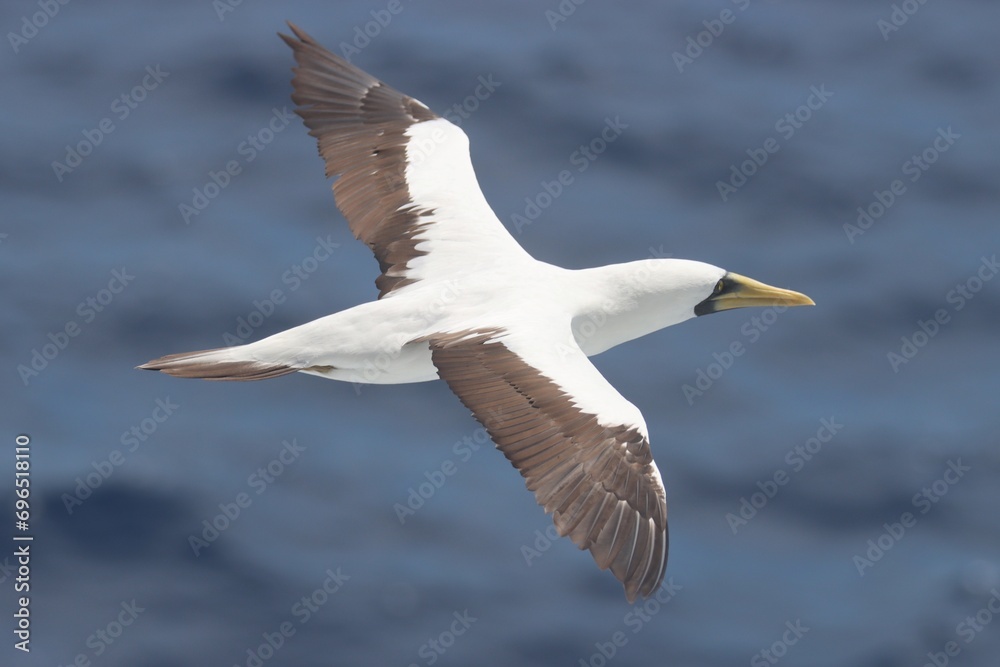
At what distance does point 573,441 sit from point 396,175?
4146 millimetres

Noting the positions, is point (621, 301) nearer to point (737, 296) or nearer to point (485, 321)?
point (737, 296)

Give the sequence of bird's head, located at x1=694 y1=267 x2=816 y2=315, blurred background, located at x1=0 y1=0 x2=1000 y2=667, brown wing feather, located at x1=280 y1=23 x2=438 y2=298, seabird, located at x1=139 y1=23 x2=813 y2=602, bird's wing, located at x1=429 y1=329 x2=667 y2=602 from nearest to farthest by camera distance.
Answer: bird's wing, located at x1=429 y1=329 x2=667 y2=602 → seabird, located at x1=139 y1=23 x2=813 y2=602 → bird's head, located at x1=694 y1=267 x2=816 y2=315 → brown wing feather, located at x1=280 y1=23 x2=438 y2=298 → blurred background, located at x1=0 y1=0 x2=1000 y2=667

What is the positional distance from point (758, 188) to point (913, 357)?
2.75 m

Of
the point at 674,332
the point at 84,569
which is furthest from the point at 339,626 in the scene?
the point at 674,332

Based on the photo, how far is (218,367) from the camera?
13406 millimetres

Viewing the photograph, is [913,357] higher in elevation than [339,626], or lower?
higher

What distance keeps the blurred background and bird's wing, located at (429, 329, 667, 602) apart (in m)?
4.79

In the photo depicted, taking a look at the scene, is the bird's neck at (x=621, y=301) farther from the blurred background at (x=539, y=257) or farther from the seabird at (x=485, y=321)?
the blurred background at (x=539, y=257)

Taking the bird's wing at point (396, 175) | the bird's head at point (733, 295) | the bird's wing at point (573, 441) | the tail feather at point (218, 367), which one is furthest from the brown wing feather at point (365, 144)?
the bird's head at point (733, 295)

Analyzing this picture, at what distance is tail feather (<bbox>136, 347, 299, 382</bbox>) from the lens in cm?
1336

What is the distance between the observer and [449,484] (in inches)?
702

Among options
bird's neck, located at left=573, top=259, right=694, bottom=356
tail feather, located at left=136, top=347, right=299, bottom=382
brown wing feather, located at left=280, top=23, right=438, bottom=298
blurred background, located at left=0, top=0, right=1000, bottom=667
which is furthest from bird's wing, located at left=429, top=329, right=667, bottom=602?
blurred background, located at left=0, top=0, right=1000, bottom=667

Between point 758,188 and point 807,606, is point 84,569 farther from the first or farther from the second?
point 758,188

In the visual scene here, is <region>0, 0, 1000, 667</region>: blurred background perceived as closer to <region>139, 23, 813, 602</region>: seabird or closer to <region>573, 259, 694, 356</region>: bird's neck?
<region>139, 23, 813, 602</region>: seabird
